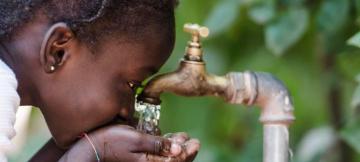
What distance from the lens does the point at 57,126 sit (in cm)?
147

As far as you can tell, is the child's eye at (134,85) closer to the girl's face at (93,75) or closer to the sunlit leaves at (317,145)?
the girl's face at (93,75)

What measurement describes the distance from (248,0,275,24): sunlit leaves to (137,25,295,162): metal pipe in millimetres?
369

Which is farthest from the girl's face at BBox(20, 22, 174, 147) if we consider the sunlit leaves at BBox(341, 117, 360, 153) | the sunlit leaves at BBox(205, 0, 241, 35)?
the sunlit leaves at BBox(205, 0, 241, 35)

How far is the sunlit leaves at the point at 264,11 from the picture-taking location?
181 cm

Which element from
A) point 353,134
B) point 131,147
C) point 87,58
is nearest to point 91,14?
point 87,58

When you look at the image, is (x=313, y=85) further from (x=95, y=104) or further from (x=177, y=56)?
(x=95, y=104)

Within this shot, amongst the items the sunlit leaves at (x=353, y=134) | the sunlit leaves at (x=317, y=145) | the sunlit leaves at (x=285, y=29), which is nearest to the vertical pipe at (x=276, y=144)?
the sunlit leaves at (x=353, y=134)

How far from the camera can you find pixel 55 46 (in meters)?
1.43

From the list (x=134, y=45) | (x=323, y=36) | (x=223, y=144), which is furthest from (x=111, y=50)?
(x=223, y=144)

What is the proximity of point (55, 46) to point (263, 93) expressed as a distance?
0.28 meters

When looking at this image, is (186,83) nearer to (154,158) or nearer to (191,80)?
(191,80)

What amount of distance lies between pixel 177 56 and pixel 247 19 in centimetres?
15

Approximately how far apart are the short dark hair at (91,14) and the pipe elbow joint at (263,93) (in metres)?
0.12

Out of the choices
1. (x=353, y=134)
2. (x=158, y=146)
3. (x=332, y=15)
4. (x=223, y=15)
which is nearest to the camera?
(x=158, y=146)
